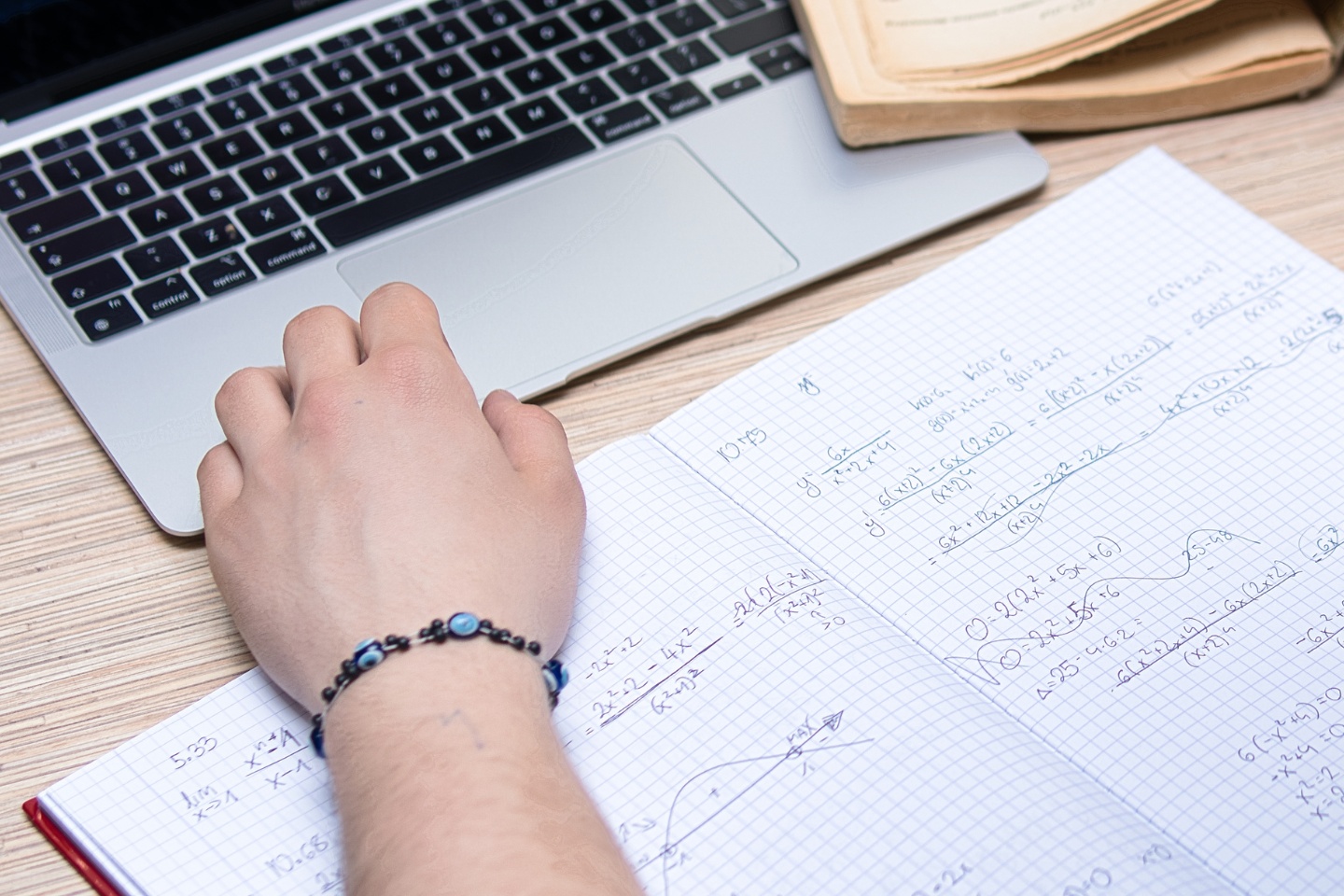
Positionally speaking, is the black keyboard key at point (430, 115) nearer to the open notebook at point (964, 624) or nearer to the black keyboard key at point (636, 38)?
the black keyboard key at point (636, 38)

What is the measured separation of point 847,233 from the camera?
2.28 feet

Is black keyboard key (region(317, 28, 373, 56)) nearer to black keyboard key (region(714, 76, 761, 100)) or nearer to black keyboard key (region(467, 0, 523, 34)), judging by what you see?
black keyboard key (region(467, 0, 523, 34))

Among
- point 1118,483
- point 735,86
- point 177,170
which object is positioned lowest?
point 1118,483

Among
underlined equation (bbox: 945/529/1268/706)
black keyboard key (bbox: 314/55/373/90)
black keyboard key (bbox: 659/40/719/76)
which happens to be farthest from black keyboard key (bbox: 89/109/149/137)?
underlined equation (bbox: 945/529/1268/706)

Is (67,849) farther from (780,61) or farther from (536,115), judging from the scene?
(780,61)

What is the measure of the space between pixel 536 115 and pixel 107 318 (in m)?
0.26

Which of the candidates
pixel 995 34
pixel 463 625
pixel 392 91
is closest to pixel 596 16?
pixel 392 91

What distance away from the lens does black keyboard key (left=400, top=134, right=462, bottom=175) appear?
2.35 ft

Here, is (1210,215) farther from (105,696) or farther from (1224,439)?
(105,696)

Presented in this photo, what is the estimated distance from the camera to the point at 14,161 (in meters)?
0.70

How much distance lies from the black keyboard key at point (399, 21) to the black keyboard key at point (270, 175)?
12cm

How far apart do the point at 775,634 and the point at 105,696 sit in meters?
0.29

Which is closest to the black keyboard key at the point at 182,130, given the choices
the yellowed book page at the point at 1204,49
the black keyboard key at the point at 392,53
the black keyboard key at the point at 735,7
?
the black keyboard key at the point at 392,53

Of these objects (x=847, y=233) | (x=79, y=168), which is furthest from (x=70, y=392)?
(x=847, y=233)
